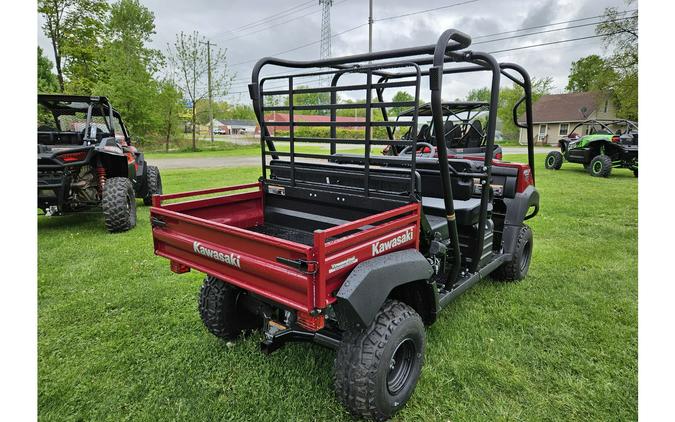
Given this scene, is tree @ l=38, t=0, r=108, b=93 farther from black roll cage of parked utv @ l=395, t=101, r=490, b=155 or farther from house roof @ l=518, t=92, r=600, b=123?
house roof @ l=518, t=92, r=600, b=123

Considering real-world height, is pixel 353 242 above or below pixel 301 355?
above

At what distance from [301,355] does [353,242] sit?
4.07ft

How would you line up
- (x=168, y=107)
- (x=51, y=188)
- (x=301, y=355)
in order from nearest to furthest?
(x=301, y=355), (x=51, y=188), (x=168, y=107)

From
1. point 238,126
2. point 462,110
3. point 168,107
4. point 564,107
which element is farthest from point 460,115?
point 238,126

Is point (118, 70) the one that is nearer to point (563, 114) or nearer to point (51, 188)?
point (51, 188)

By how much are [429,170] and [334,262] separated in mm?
1704

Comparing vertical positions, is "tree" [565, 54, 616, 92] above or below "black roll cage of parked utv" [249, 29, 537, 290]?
above

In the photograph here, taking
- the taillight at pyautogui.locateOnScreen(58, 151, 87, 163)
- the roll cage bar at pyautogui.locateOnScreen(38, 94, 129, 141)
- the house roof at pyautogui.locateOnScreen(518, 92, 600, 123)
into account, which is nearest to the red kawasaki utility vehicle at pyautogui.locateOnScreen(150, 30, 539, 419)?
the taillight at pyautogui.locateOnScreen(58, 151, 87, 163)

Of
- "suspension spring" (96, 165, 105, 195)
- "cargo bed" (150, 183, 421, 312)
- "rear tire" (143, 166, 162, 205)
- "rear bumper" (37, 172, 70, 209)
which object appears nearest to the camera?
"cargo bed" (150, 183, 421, 312)

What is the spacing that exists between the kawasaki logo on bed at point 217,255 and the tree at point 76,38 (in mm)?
27503

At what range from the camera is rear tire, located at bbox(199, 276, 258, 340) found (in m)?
2.96

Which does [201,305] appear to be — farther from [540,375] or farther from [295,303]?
[540,375]

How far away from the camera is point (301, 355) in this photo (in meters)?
2.90

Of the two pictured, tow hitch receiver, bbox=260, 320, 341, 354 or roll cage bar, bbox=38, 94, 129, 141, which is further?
roll cage bar, bbox=38, 94, 129, 141
